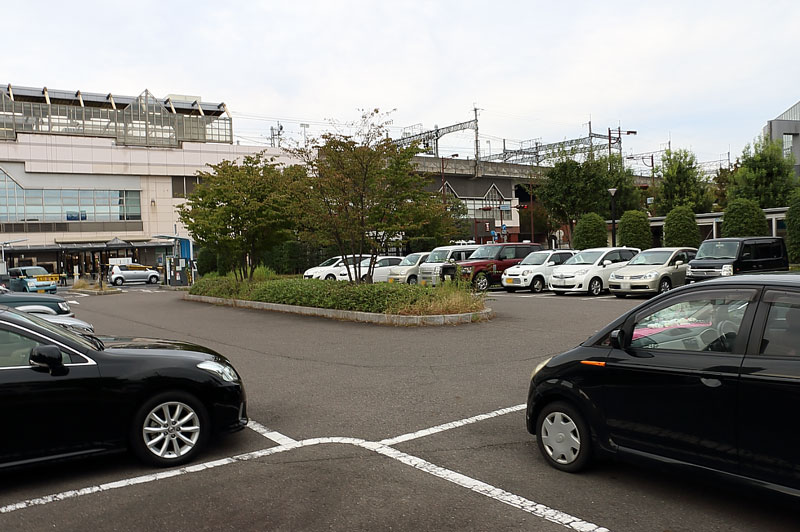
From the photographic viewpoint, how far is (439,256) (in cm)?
2639

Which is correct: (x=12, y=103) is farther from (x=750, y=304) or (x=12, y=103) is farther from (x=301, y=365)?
(x=750, y=304)

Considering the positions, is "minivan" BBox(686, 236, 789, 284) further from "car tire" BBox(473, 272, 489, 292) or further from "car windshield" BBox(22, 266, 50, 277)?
"car windshield" BBox(22, 266, 50, 277)

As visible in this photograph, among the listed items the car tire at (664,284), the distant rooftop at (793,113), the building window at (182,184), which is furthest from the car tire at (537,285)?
the distant rooftop at (793,113)

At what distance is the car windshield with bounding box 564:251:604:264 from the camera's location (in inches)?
874

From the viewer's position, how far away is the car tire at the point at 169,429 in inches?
199

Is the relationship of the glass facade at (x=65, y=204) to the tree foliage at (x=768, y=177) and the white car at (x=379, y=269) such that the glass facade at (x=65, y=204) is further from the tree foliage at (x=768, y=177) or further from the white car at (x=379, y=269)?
the tree foliage at (x=768, y=177)

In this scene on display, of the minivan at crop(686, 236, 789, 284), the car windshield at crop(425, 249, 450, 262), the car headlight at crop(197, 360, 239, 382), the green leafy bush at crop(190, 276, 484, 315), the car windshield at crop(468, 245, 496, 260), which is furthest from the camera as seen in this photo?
the car windshield at crop(425, 249, 450, 262)

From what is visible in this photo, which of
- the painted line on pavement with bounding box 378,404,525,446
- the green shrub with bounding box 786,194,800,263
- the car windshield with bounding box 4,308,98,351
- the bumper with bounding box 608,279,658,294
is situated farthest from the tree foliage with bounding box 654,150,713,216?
the car windshield with bounding box 4,308,98,351

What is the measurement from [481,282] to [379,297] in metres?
9.19

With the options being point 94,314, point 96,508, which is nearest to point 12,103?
point 94,314

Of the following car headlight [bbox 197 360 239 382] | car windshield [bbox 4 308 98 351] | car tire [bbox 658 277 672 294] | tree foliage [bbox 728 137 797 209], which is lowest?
car tire [bbox 658 277 672 294]

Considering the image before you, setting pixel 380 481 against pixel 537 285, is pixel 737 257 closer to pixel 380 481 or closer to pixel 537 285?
pixel 537 285

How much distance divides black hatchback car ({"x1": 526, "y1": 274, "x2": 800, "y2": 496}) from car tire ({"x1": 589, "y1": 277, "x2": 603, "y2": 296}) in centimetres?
1731

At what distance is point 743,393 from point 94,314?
20276 millimetres
